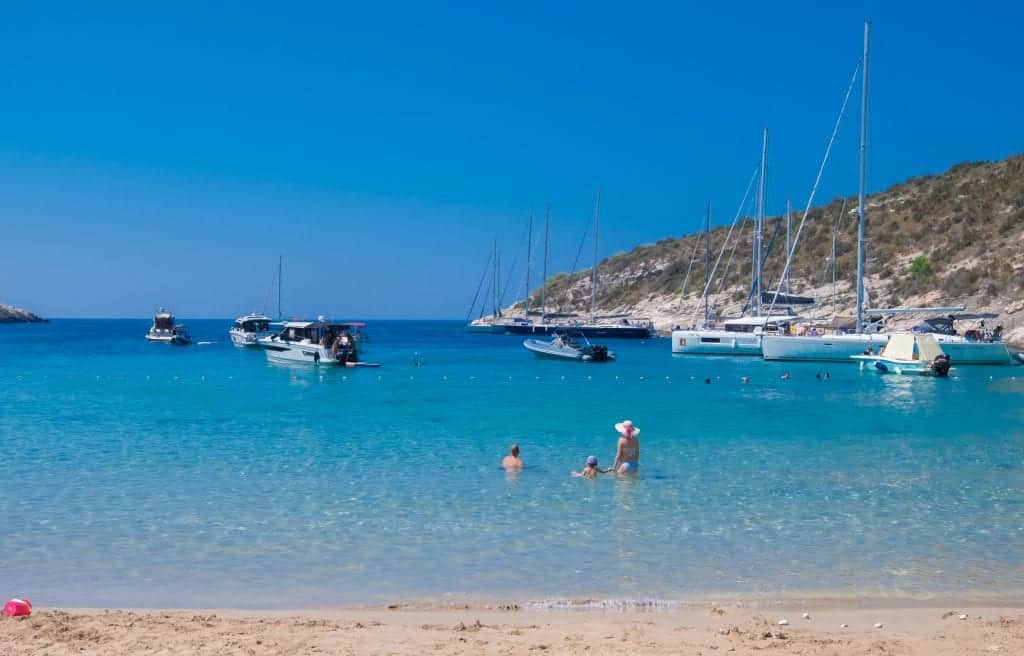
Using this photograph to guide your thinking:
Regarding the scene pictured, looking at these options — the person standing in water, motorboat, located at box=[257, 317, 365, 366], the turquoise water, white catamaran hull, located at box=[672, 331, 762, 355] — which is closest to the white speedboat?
white catamaran hull, located at box=[672, 331, 762, 355]

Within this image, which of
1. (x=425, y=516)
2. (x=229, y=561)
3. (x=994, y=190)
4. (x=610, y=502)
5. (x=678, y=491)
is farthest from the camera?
(x=994, y=190)

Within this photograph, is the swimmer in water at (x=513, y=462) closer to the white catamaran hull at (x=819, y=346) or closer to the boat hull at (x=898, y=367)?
the boat hull at (x=898, y=367)

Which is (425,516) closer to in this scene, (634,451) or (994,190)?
(634,451)

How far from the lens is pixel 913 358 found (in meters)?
46.2

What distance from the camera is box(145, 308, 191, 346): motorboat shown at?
84.0 meters

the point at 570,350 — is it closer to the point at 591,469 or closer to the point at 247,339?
the point at 247,339

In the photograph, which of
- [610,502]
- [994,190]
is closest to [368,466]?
[610,502]

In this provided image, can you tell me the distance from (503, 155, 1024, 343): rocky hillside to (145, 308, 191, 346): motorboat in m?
44.3

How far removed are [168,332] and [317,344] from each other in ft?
129

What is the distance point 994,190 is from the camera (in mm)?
88375

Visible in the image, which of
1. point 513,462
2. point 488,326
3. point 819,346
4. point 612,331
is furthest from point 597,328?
point 513,462

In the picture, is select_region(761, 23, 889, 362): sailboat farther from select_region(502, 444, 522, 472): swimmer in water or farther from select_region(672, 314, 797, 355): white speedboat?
select_region(502, 444, 522, 472): swimmer in water

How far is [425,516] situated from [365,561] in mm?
2447

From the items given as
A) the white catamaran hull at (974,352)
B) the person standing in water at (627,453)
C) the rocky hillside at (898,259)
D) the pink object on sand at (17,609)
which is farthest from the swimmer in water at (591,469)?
the rocky hillside at (898,259)
